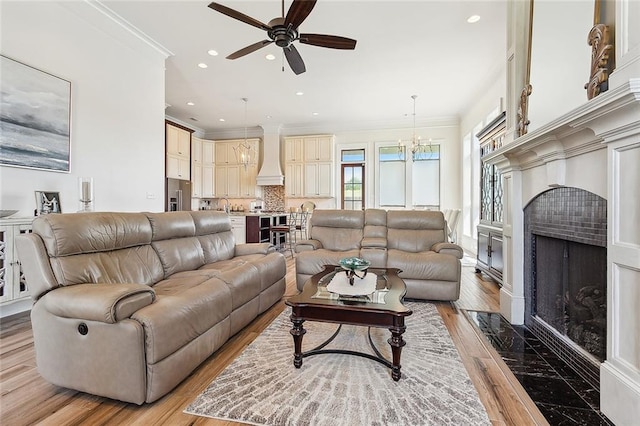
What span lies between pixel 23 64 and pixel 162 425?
355cm

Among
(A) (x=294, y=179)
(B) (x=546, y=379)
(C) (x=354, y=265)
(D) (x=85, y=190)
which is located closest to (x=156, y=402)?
(C) (x=354, y=265)

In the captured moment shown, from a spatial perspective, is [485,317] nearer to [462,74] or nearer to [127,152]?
[462,74]

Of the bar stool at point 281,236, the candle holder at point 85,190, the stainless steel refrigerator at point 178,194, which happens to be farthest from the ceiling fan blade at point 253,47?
the stainless steel refrigerator at point 178,194

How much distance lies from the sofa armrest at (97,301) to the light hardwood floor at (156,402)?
0.49 m

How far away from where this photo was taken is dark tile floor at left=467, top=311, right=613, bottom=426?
1576mm

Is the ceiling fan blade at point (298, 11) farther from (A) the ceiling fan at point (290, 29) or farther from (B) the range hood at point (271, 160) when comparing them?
(B) the range hood at point (271, 160)

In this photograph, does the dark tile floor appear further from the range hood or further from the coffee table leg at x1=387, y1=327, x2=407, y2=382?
the range hood

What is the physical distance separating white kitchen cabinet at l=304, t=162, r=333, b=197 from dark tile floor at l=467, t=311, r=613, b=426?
580cm

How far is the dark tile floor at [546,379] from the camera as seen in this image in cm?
158

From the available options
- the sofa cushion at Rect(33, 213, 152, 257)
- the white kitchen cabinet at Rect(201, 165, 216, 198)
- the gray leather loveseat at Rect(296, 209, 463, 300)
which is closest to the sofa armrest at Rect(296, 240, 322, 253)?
the gray leather loveseat at Rect(296, 209, 463, 300)

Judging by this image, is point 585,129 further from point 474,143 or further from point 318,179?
point 318,179

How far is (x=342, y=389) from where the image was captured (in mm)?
1763

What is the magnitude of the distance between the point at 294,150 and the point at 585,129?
23.2 feet

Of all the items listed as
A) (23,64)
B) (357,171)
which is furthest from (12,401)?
(357,171)
